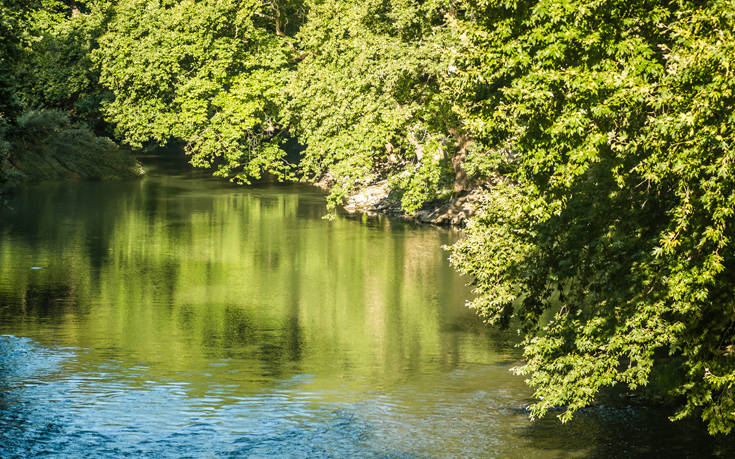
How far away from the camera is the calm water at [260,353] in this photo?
57.2 feet

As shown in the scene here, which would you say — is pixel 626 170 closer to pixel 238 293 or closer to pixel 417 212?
pixel 238 293

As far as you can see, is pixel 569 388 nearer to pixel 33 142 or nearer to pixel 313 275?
pixel 313 275

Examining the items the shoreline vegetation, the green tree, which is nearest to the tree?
the shoreline vegetation

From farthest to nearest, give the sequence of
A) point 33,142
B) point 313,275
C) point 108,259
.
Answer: point 33,142 < point 108,259 < point 313,275

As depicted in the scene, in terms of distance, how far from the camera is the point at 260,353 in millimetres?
23891

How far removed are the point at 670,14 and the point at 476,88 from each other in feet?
14.7

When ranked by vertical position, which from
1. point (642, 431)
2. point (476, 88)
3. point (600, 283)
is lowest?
point (642, 431)

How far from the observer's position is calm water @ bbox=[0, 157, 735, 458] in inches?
687

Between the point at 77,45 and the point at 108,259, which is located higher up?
the point at 77,45

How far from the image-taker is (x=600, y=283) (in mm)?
15617

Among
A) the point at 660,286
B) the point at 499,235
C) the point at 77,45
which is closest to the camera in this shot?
the point at 660,286

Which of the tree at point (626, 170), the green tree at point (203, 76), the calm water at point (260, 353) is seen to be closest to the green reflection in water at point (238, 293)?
the calm water at point (260, 353)

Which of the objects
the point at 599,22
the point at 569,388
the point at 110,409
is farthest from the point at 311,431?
the point at 599,22

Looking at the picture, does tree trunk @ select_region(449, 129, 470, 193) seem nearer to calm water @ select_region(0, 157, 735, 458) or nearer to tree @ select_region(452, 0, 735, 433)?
calm water @ select_region(0, 157, 735, 458)
